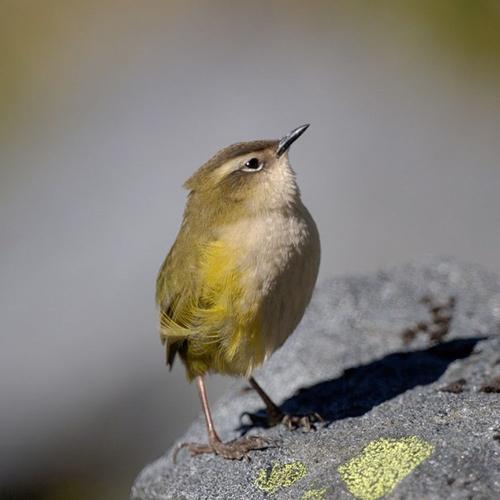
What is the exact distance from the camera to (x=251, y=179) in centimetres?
680

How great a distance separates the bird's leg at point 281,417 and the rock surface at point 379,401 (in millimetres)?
90

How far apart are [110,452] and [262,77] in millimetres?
6179

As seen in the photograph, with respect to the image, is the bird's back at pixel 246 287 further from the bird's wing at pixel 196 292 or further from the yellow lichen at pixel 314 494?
the yellow lichen at pixel 314 494

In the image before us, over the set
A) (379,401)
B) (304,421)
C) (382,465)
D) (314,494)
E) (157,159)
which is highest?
(157,159)

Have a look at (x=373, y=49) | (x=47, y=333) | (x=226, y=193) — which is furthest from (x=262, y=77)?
(x=226, y=193)

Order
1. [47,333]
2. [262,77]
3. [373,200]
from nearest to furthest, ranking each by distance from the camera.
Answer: [47,333] < [373,200] < [262,77]

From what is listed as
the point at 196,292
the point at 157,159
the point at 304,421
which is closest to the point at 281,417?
the point at 304,421

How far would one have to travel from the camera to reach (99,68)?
16188 mm

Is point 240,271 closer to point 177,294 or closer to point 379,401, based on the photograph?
point 177,294

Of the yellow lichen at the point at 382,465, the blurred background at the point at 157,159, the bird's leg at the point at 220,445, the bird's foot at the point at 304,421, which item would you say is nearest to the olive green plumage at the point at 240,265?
the bird's leg at the point at 220,445

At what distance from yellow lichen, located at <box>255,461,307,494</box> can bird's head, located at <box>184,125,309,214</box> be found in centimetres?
160

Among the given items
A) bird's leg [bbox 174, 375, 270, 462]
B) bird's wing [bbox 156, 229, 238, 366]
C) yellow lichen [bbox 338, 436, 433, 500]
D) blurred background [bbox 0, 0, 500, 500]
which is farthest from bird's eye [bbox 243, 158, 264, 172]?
blurred background [bbox 0, 0, 500, 500]

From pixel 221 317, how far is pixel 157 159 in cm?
652

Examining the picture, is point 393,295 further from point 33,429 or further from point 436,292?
point 33,429
